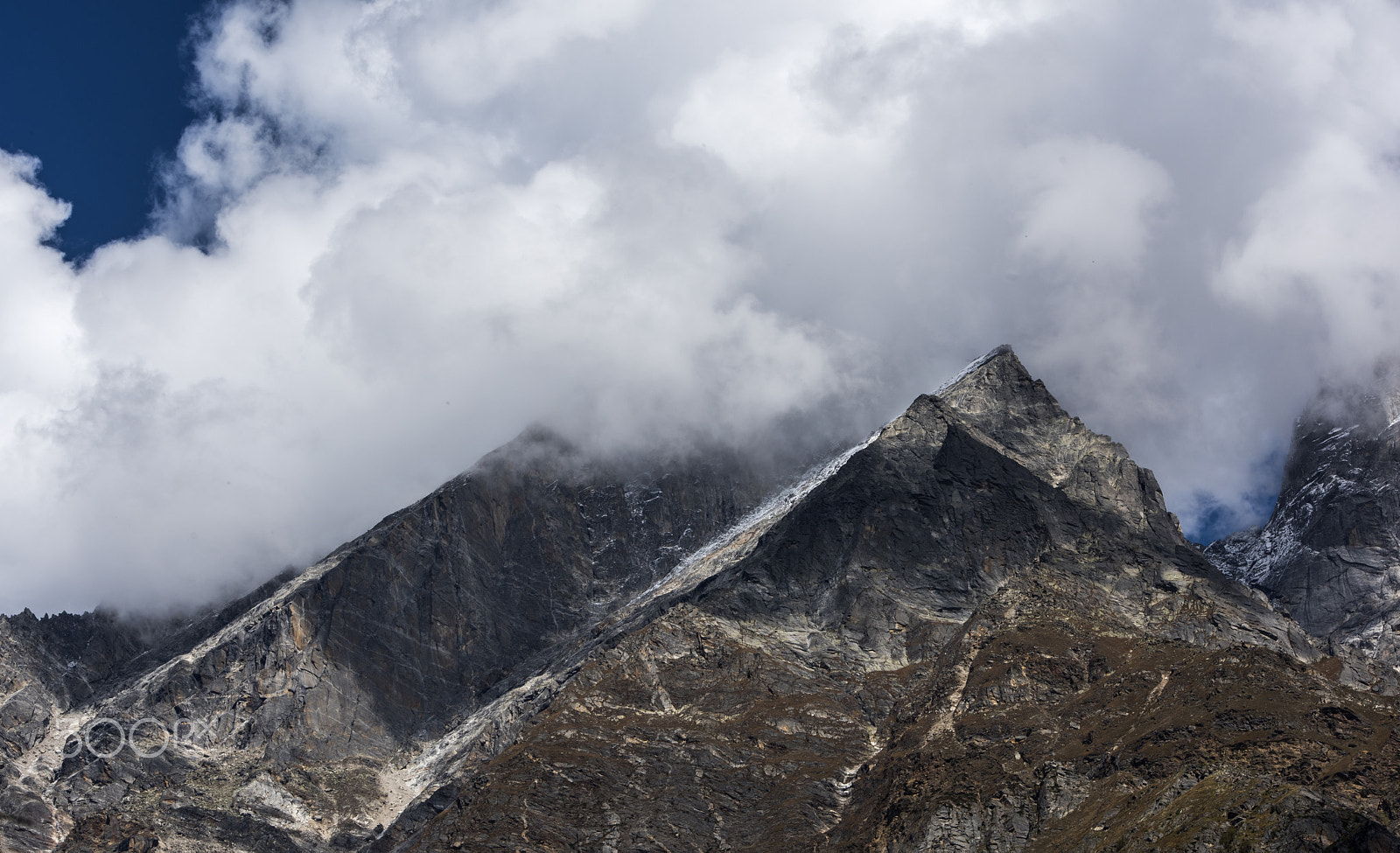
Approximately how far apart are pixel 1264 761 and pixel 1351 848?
45585 mm

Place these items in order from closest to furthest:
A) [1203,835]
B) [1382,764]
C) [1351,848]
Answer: [1351,848] → [1203,835] → [1382,764]

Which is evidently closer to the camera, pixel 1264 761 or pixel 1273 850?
pixel 1273 850

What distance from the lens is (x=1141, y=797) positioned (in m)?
193

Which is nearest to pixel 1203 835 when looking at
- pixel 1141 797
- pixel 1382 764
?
pixel 1141 797

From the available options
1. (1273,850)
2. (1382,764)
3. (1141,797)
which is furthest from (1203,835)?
(1382,764)

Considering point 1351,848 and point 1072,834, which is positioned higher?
point 1072,834

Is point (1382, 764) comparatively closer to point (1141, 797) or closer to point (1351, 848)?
point (1141, 797)

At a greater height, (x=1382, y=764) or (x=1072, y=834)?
(x=1072, y=834)

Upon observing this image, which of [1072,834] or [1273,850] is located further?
[1072,834]

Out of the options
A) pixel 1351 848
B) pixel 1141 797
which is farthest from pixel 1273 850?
pixel 1141 797

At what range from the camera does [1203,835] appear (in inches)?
6580

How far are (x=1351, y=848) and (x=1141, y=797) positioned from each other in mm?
41592

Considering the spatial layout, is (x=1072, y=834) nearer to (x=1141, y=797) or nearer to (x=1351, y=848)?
(x=1141, y=797)

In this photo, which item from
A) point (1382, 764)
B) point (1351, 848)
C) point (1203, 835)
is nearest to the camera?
point (1351, 848)
